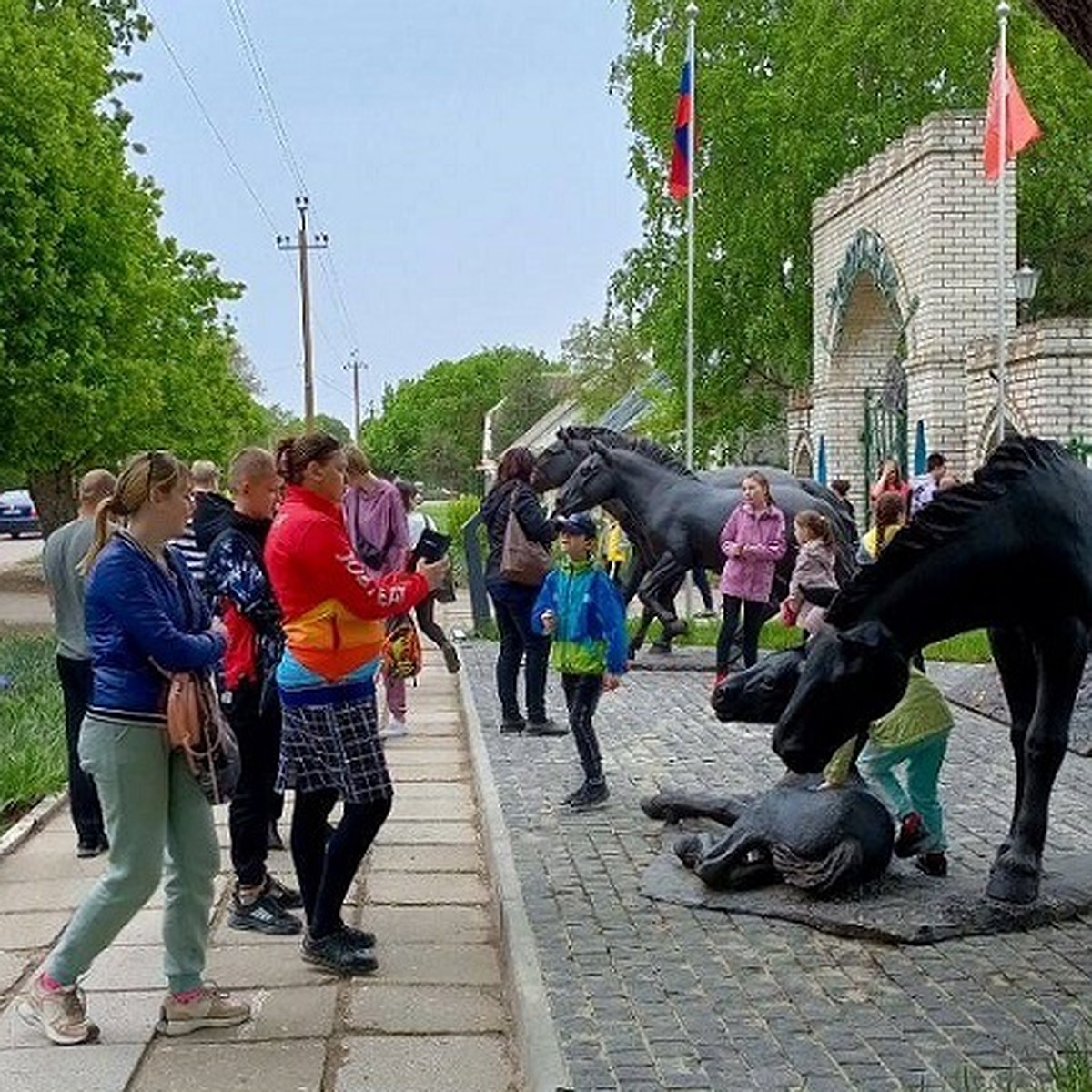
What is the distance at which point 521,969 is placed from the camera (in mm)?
5402

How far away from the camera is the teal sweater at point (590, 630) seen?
812cm

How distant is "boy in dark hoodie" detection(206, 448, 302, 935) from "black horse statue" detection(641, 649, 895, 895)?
69.5 inches

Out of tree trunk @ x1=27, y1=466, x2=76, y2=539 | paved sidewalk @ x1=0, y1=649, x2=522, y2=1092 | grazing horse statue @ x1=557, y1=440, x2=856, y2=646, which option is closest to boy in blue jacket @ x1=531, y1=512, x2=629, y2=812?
paved sidewalk @ x1=0, y1=649, x2=522, y2=1092

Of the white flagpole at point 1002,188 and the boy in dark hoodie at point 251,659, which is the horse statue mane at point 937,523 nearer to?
the boy in dark hoodie at point 251,659

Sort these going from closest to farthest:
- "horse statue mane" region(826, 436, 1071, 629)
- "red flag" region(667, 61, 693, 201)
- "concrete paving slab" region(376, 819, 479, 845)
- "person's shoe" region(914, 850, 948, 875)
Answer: "horse statue mane" region(826, 436, 1071, 629) < "person's shoe" region(914, 850, 948, 875) < "concrete paving slab" region(376, 819, 479, 845) < "red flag" region(667, 61, 693, 201)

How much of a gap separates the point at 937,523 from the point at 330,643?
2.08m

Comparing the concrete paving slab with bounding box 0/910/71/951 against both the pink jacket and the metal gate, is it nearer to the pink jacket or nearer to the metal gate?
the pink jacket

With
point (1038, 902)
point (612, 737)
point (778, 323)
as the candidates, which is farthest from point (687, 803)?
point (778, 323)

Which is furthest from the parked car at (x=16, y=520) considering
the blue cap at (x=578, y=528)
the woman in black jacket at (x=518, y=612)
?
the blue cap at (x=578, y=528)

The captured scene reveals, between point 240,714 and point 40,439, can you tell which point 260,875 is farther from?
point 40,439

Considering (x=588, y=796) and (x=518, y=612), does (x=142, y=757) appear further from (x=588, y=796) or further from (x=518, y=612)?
(x=518, y=612)

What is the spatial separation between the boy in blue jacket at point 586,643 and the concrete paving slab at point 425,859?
2.41ft

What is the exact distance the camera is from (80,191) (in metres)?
20.5

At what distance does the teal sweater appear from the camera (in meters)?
8.12
